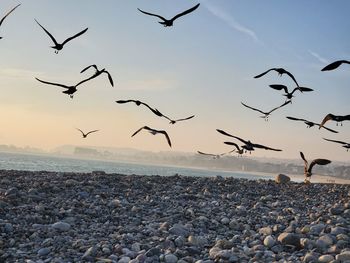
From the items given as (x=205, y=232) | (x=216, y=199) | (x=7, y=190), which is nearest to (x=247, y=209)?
(x=216, y=199)

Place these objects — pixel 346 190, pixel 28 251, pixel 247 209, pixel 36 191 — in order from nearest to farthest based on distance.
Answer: pixel 28 251
pixel 247 209
pixel 36 191
pixel 346 190

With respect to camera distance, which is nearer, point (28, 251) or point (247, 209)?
point (28, 251)

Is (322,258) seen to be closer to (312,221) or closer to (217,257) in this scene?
(217,257)

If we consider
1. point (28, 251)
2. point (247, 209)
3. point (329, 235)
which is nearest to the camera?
point (28, 251)

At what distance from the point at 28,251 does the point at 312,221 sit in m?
6.00

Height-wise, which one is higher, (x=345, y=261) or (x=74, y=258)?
(x=345, y=261)

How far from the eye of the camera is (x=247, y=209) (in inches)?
442

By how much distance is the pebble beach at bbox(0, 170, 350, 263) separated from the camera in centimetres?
773

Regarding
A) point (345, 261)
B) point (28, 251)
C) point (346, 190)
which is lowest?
point (28, 251)

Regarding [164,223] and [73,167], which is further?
[73,167]

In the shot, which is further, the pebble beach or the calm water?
the calm water

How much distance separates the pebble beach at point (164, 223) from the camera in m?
7.73

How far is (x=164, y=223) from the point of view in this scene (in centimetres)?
913

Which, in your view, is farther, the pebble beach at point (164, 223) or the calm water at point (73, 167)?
the calm water at point (73, 167)
